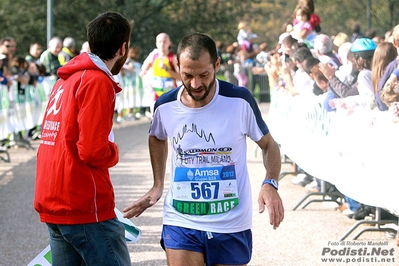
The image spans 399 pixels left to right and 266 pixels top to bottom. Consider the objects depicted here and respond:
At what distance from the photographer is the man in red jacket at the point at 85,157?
4.24 metres

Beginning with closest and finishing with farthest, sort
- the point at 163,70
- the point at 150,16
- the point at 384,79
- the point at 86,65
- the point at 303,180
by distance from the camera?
1. the point at 86,65
2. the point at 384,79
3. the point at 303,180
4. the point at 163,70
5. the point at 150,16

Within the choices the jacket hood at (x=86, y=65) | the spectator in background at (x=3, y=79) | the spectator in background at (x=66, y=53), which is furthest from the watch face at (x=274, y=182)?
the spectator in background at (x=66, y=53)

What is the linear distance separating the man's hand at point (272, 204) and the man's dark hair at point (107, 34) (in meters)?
1.07

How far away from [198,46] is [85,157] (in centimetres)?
92

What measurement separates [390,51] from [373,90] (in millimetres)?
402

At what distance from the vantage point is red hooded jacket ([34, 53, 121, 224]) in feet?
13.8

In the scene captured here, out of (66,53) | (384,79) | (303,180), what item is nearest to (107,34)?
(384,79)

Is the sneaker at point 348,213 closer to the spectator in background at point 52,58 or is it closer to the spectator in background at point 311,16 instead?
the spectator in background at point 311,16

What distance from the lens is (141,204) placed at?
15.9ft

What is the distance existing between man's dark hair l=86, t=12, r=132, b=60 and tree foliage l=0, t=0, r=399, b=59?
2808 cm

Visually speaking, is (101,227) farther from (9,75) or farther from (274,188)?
(9,75)

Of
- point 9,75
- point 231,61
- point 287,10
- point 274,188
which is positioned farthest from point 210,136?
point 287,10

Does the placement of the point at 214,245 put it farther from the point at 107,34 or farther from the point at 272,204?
the point at 107,34

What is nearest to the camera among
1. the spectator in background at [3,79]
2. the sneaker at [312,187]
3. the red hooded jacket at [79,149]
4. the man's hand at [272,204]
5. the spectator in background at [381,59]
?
the red hooded jacket at [79,149]
